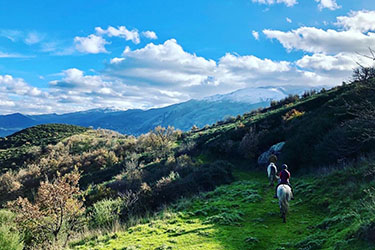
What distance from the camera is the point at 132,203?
627 inches

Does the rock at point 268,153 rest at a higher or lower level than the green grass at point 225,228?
higher

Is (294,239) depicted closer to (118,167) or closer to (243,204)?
(243,204)

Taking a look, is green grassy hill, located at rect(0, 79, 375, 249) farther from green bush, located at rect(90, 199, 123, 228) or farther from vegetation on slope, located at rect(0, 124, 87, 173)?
vegetation on slope, located at rect(0, 124, 87, 173)

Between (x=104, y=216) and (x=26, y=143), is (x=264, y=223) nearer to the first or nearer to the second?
(x=104, y=216)

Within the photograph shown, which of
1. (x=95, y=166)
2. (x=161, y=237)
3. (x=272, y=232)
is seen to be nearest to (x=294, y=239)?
(x=272, y=232)

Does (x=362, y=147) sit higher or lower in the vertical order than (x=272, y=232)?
higher

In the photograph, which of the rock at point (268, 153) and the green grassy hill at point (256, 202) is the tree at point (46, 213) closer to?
the green grassy hill at point (256, 202)

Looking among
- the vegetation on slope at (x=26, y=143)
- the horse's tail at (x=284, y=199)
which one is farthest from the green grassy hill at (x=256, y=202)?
the vegetation on slope at (x=26, y=143)

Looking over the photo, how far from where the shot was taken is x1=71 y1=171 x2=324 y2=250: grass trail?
958 centimetres

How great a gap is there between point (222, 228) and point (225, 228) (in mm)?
132

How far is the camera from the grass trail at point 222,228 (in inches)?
377

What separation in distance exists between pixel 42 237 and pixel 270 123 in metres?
29.4

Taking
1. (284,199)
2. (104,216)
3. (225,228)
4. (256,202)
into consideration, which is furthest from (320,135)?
(104,216)

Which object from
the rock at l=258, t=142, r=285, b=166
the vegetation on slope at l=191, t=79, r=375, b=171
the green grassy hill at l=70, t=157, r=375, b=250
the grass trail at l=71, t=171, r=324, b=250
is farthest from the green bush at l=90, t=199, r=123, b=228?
the rock at l=258, t=142, r=285, b=166
